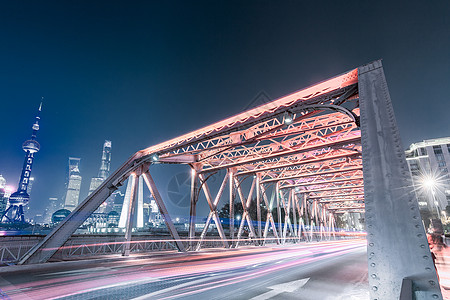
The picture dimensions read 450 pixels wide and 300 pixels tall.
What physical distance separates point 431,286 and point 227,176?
2059 centimetres

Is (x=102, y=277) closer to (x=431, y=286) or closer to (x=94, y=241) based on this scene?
(x=94, y=241)

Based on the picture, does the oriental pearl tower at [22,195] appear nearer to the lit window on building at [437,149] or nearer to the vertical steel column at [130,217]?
the vertical steel column at [130,217]

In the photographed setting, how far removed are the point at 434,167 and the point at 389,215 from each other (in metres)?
105

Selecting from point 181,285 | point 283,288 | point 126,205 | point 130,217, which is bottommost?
point 283,288

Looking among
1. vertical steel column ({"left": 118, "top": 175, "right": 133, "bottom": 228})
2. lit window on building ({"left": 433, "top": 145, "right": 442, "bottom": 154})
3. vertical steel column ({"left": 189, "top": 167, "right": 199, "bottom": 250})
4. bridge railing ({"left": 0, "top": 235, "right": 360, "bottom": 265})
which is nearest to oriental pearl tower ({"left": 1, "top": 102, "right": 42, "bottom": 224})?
vertical steel column ({"left": 118, "top": 175, "right": 133, "bottom": 228})

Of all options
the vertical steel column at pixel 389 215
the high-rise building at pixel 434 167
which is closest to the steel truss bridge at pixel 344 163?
the vertical steel column at pixel 389 215

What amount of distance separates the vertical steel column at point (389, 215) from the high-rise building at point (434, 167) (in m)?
90.7

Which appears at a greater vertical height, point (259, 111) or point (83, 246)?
point (259, 111)

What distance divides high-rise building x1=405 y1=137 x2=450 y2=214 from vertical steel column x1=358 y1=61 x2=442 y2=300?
90723mm

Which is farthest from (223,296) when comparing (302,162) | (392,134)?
(302,162)

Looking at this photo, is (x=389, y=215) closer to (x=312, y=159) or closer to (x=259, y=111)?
(x=259, y=111)

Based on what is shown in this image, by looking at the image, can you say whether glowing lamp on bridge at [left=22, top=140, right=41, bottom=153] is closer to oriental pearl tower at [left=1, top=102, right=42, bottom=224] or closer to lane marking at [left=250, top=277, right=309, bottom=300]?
oriental pearl tower at [left=1, top=102, right=42, bottom=224]

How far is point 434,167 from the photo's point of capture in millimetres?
80250

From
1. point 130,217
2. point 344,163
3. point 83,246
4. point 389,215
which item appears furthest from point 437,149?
point 83,246
